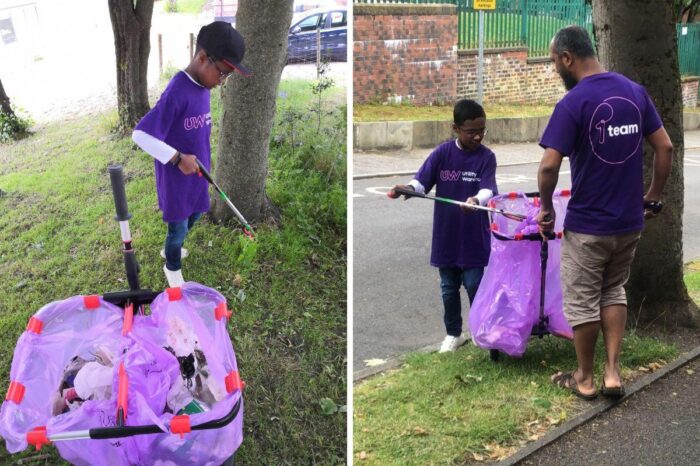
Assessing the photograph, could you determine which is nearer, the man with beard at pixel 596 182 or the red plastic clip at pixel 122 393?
the red plastic clip at pixel 122 393

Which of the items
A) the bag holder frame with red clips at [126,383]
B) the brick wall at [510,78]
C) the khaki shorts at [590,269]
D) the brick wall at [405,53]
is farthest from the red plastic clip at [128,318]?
the brick wall at [510,78]

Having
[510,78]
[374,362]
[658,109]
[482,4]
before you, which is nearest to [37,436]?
[374,362]

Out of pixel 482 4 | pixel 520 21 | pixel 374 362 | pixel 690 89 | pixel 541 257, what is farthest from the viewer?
pixel 690 89

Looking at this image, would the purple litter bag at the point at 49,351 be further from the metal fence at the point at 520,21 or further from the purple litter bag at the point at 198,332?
the metal fence at the point at 520,21

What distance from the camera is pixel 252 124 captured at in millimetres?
2504

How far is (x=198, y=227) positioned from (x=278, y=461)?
0.74 m

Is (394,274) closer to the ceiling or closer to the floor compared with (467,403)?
closer to the floor

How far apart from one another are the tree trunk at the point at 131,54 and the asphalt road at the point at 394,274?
6.10ft

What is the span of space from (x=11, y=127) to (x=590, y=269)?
77.6 inches

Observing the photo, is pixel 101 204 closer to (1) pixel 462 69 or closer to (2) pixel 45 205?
(2) pixel 45 205

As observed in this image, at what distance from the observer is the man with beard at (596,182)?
274 cm

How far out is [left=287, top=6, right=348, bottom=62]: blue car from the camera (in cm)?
218

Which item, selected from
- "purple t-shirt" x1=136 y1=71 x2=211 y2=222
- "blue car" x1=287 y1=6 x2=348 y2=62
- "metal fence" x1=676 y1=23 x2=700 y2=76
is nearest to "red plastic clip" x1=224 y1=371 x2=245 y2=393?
"purple t-shirt" x1=136 y1=71 x2=211 y2=222

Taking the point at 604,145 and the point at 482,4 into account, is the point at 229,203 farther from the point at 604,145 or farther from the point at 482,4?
the point at 482,4
